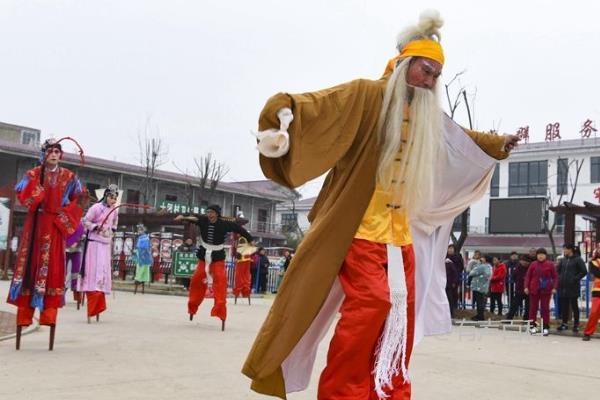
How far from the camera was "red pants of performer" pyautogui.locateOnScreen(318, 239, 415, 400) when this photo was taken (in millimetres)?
3248

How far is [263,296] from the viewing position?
20.2 metres

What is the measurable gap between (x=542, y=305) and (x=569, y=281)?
27.5 inches

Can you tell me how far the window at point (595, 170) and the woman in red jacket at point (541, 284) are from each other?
3454cm

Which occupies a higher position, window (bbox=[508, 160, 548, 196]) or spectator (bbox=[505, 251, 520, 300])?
window (bbox=[508, 160, 548, 196])

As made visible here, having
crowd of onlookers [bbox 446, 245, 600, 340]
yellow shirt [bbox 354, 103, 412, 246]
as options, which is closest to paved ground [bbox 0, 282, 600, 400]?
yellow shirt [bbox 354, 103, 412, 246]

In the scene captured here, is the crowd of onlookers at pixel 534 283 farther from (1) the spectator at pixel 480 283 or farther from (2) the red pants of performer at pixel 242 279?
(2) the red pants of performer at pixel 242 279

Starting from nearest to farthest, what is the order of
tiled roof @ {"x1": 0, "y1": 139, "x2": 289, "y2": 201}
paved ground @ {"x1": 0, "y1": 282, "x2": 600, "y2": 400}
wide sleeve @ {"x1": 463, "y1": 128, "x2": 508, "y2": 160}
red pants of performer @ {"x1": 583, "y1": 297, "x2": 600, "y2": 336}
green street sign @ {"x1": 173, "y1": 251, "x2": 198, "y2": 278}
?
wide sleeve @ {"x1": 463, "y1": 128, "x2": 508, "y2": 160}
paved ground @ {"x1": 0, "y1": 282, "x2": 600, "y2": 400}
red pants of performer @ {"x1": 583, "y1": 297, "x2": 600, "y2": 336}
green street sign @ {"x1": 173, "y1": 251, "x2": 198, "y2": 278}
tiled roof @ {"x1": 0, "y1": 139, "x2": 289, "y2": 201}

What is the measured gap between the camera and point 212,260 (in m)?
9.34

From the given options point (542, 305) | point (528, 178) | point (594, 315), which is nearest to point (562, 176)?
point (528, 178)

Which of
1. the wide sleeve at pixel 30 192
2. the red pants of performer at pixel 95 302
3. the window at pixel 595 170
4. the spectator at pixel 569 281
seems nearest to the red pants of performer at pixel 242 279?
the spectator at pixel 569 281

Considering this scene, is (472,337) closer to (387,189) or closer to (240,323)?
(240,323)

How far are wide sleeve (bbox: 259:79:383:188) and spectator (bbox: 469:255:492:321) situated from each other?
11147 mm

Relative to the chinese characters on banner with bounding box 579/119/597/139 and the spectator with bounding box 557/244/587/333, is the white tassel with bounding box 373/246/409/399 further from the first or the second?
the chinese characters on banner with bounding box 579/119/597/139

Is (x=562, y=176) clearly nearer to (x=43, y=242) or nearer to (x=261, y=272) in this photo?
(x=261, y=272)
